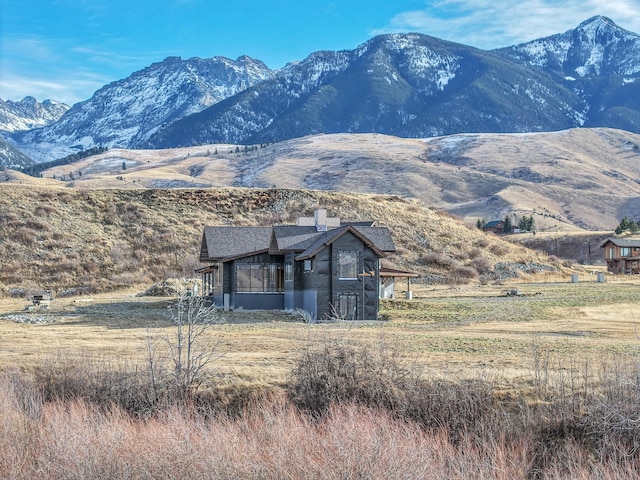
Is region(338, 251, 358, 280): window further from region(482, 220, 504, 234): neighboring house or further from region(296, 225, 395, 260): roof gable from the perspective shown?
region(482, 220, 504, 234): neighboring house

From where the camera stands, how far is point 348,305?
4238 cm

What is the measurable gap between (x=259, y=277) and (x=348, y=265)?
726cm

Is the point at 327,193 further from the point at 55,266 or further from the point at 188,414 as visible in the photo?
the point at 188,414

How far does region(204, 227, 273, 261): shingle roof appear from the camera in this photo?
4903 cm

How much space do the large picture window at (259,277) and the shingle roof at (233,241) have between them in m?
1.02

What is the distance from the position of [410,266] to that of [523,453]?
193 ft

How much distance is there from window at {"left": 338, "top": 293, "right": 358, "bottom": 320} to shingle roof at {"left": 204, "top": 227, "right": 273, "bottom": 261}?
24.4 ft

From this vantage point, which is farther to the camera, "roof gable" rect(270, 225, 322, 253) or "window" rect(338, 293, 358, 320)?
"roof gable" rect(270, 225, 322, 253)

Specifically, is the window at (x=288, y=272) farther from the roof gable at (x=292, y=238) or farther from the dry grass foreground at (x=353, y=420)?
the dry grass foreground at (x=353, y=420)

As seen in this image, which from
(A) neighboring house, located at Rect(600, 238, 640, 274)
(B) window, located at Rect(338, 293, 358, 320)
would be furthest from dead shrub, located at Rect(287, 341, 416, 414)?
(A) neighboring house, located at Rect(600, 238, 640, 274)

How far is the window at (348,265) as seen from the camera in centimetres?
4247

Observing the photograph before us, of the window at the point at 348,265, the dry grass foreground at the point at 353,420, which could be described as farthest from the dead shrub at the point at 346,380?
the window at the point at 348,265

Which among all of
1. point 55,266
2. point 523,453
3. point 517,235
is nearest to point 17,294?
point 55,266

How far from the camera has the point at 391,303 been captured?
154 ft
